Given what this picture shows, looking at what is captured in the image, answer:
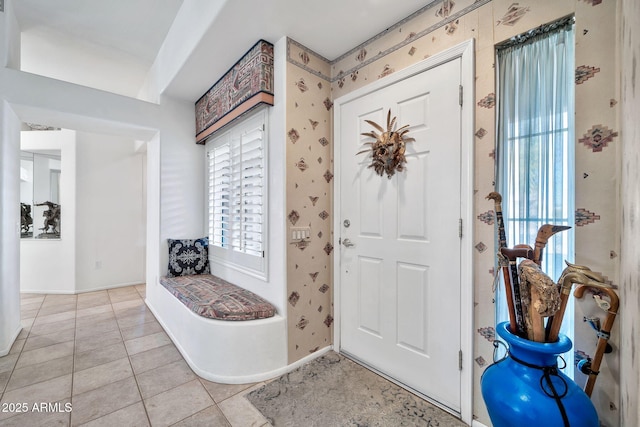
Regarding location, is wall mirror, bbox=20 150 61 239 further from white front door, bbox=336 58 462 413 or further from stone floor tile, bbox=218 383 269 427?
white front door, bbox=336 58 462 413

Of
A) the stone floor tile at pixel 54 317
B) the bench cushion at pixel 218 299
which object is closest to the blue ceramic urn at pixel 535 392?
the bench cushion at pixel 218 299

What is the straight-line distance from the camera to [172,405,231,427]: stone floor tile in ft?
4.94

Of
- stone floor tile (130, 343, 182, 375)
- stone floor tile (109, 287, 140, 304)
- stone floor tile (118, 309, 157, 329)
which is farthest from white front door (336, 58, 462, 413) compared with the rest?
stone floor tile (109, 287, 140, 304)

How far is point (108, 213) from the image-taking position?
4.39 m

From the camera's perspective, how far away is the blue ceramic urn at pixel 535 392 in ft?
3.08

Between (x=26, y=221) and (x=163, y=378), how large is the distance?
14.0ft

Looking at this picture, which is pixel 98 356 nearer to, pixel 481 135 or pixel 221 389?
pixel 221 389

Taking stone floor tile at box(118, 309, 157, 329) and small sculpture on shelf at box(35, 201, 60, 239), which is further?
small sculpture on shelf at box(35, 201, 60, 239)

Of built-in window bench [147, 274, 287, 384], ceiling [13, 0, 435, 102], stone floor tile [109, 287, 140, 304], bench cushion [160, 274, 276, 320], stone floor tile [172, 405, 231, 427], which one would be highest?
ceiling [13, 0, 435, 102]

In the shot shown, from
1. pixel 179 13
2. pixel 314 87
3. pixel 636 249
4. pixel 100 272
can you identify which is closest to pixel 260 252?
pixel 314 87

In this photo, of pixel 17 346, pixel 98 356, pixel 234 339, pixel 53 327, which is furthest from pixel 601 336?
pixel 53 327

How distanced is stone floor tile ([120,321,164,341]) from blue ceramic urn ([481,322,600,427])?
9.64 ft

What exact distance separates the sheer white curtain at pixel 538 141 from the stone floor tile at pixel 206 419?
1663 millimetres

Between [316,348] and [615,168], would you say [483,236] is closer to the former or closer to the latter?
[615,168]
